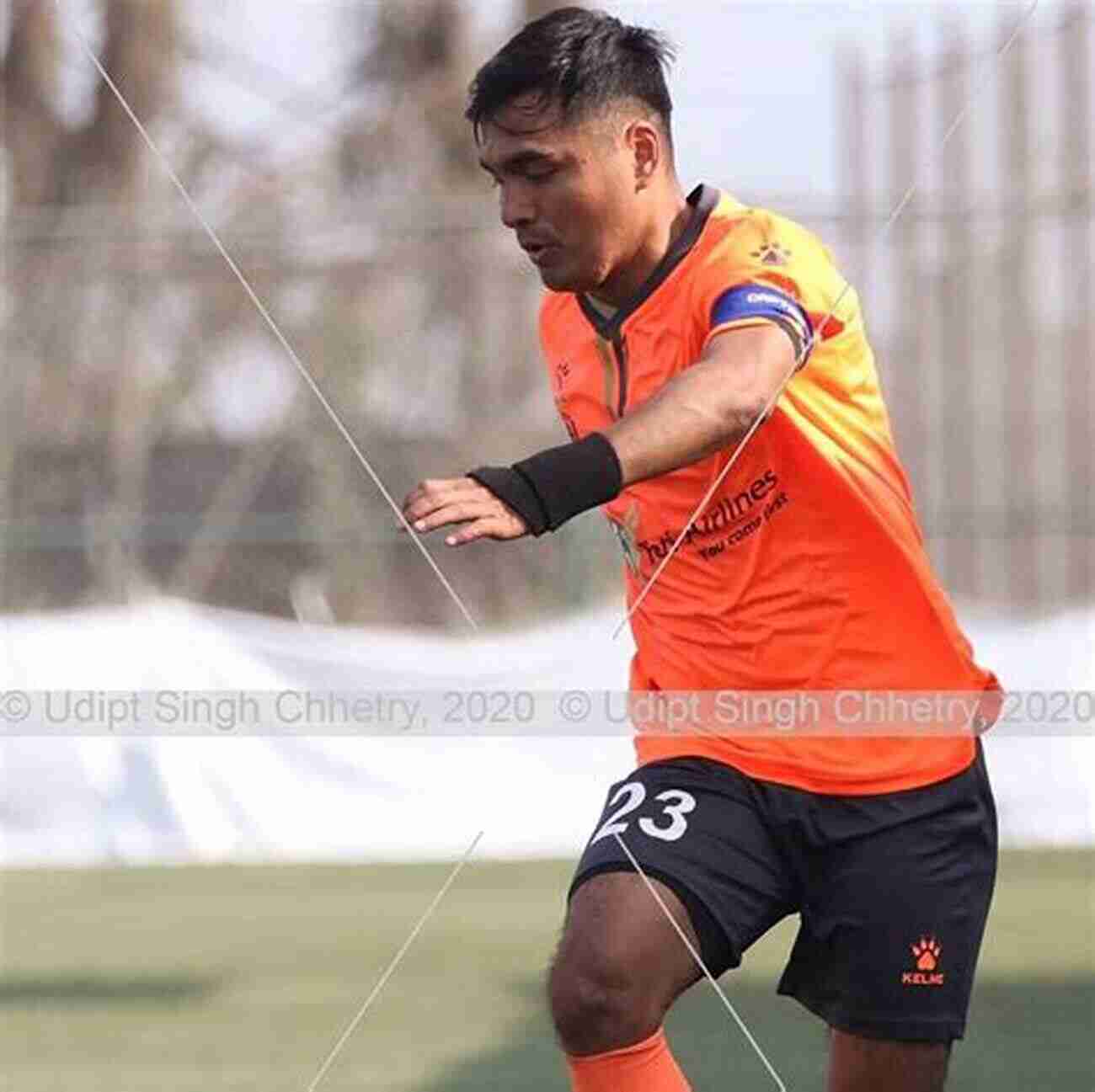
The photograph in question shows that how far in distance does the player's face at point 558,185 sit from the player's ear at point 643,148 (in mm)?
21

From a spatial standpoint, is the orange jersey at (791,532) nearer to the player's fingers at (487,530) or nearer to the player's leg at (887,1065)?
the player's leg at (887,1065)

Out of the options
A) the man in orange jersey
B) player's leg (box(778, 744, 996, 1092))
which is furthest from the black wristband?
player's leg (box(778, 744, 996, 1092))

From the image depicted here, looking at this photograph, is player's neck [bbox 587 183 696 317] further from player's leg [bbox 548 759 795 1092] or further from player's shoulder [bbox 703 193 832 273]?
player's leg [bbox 548 759 795 1092]

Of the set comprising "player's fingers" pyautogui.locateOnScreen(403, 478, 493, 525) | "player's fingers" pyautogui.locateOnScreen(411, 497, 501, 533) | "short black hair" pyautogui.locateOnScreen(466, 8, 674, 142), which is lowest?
"player's fingers" pyautogui.locateOnScreen(411, 497, 501, 533)

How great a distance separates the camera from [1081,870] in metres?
10.2

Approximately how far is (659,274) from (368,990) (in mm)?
4002

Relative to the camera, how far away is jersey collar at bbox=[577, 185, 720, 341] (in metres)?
3.70

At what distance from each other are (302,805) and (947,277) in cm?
304

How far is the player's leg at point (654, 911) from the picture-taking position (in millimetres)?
3479

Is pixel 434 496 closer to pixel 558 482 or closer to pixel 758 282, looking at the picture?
pixel 558 482

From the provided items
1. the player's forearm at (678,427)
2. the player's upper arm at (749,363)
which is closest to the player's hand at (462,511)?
the player's forearm at (678,427)

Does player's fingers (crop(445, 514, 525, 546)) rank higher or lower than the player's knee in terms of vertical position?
higher

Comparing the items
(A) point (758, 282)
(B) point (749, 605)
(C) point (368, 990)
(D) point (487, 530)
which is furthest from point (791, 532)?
(C) point (368, 990)

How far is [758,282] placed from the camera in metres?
3.58
